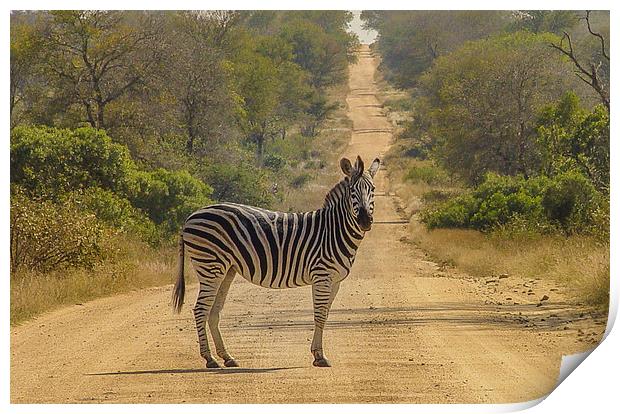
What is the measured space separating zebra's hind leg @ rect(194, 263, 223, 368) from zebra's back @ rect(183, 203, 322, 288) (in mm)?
37

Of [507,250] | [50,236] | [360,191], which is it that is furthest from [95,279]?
[507,250]

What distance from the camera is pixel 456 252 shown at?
2127 cm

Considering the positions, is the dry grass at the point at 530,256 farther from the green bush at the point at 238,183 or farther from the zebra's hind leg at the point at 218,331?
the zebra's hind leg at the point at 218,331

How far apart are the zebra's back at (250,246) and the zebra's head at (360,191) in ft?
1.73

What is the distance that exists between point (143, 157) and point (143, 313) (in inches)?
258

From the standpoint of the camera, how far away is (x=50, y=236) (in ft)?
51.6

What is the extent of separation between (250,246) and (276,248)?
0.25 meters

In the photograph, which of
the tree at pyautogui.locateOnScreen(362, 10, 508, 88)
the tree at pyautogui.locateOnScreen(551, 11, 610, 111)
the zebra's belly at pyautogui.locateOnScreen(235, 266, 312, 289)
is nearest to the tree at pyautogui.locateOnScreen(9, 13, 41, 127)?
the tree at pyautogui.locateOnScreen(362, 10, 508, 88)

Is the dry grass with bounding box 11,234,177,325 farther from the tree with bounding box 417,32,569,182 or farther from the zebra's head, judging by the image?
the tree with bounding box 417,32,569,182

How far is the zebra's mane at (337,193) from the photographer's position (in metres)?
10.7

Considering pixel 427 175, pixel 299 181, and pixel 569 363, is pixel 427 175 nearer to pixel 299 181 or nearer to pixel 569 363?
pixel 299 181

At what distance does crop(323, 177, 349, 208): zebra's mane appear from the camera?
1066cm

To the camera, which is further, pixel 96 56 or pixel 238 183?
pixel 96 56

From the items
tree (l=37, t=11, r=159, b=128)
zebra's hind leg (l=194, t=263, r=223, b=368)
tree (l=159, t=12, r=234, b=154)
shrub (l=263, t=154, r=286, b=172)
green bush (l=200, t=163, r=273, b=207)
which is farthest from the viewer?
tree (l=159, t=12, r=234, b=154)
